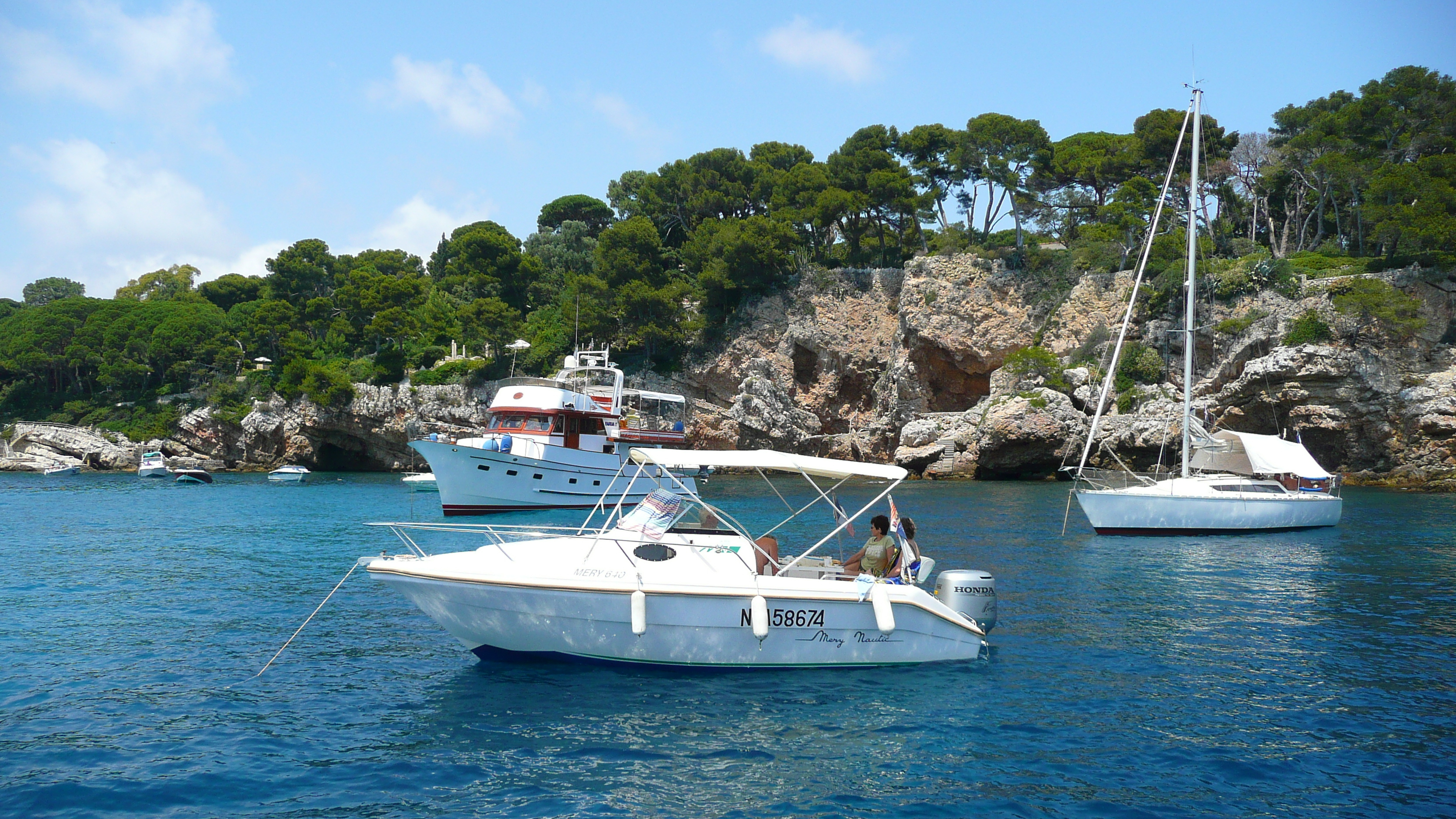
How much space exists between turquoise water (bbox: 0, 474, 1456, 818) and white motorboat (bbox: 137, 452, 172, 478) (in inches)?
1489

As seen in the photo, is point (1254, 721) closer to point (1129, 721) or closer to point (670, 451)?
point (1129, 721)

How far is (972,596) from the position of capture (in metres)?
10.8

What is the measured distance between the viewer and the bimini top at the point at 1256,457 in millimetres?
25156

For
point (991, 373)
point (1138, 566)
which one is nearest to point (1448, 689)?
point (1138, 566)

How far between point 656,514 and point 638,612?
4.82ft

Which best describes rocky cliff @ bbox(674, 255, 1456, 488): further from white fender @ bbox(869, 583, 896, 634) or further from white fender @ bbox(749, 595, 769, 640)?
white fender @ bbox(749, 595, 769, 640)

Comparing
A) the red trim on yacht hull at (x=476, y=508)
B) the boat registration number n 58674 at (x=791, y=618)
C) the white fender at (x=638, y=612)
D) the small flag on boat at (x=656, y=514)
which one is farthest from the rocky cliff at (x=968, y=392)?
the white fender at (x=638, y=612)

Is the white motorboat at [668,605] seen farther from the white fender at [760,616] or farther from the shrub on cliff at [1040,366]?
the shrub on cliff at [1040,366]

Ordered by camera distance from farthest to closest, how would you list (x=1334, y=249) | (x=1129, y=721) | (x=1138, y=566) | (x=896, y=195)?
1. (x=896, y=195)
2. (x=1334, y=249)
3. (x=1138, y=566)
4. (x=1129, y=721)

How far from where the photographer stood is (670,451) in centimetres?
1206

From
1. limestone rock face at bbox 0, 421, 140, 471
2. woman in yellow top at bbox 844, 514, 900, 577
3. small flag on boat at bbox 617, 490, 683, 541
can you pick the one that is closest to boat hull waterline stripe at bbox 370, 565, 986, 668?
woman in yellow top at bbox 844, 514, 900, 577

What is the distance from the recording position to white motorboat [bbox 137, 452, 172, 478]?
→ 48156 millimetres

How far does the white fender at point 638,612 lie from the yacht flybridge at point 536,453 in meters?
18.3

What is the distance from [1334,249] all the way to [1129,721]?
5077 centimetres
